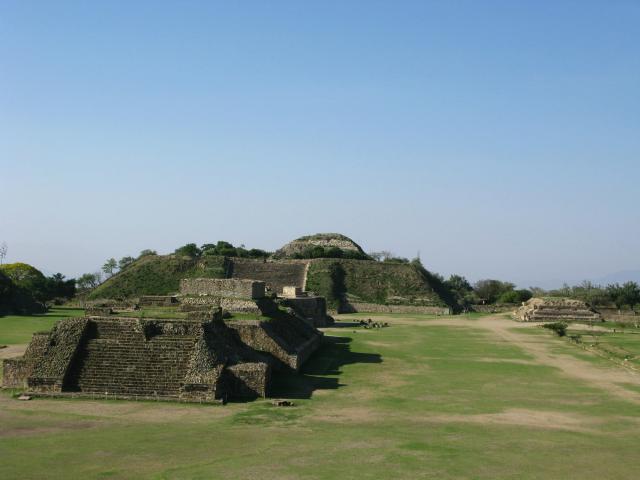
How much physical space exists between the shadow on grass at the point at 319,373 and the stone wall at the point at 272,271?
49.4 metres

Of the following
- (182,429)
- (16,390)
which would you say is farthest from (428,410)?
(16,390)

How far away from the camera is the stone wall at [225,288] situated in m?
35.6

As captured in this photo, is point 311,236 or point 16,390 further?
point 311,236

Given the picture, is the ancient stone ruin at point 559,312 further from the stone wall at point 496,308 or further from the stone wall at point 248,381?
the stone wall at point 248,381

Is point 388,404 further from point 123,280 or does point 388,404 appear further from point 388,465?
point 123,280

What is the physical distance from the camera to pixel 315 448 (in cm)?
1548

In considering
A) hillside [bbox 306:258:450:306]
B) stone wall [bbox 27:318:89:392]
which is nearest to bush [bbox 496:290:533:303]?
hillside [bbox 306:258:450:306]

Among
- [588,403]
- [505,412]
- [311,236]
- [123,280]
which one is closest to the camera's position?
[505,412]

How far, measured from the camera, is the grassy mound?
252 ft

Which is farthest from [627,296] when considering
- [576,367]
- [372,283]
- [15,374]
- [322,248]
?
[15,374]

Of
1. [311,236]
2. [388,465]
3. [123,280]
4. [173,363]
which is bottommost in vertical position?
[388,465]

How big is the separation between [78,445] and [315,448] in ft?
18.6

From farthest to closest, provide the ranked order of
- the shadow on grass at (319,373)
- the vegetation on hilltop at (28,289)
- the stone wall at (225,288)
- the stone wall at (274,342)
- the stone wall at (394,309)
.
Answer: the stone wall at (394,309) < the vegetation on hilltop at (28,289) < the stone wall at (225,288) < the stone wall at (274,342) < the shadow on grass at (319,373)

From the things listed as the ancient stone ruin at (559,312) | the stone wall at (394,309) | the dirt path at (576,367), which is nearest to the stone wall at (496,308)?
the stone wall at (394,309)
